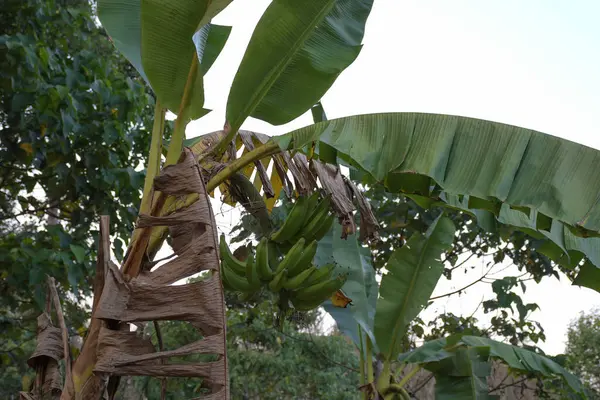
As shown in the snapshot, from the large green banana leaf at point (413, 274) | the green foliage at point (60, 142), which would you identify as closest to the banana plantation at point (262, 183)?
the large green banana leaf at point (413, 274)

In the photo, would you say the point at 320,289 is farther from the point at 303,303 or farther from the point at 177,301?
the point at 177,301

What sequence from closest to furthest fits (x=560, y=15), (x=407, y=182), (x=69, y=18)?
(x=407, y=182)
(x=560, y=15)
(x=69, y=18)

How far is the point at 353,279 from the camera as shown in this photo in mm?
2830

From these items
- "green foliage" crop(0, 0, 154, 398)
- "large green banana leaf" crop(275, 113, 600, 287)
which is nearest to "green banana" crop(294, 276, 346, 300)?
"large green banana leaf" crop(275, 113, 600, 287)

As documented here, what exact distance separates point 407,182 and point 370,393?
1414 mm

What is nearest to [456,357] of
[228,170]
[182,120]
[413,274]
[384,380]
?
[384,380]

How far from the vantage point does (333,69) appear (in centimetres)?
193

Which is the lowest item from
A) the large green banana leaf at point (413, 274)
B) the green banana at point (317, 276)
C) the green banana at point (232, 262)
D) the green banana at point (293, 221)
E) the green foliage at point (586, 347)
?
the green banana at point (317, 276)

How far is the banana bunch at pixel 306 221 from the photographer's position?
1928mm

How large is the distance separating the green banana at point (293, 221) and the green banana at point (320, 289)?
0.19 metres

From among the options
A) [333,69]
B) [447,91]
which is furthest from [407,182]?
[447,91]

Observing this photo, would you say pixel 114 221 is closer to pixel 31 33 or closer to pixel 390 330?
pixel 31 33

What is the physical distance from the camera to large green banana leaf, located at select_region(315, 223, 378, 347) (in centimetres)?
277

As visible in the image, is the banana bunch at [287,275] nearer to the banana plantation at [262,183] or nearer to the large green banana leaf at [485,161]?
the banana plantation at [262,183]
